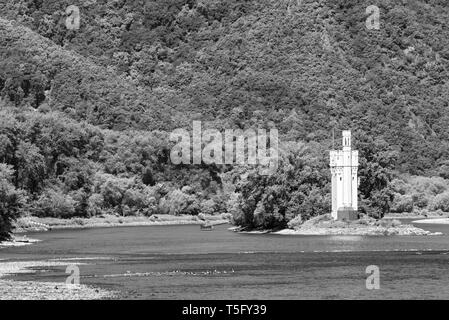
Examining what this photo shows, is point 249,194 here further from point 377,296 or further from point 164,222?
point 377,296

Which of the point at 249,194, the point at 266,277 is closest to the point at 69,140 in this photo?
the point at 249,194

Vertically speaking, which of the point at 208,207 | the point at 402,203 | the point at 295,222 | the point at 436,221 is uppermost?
the point at 295,222

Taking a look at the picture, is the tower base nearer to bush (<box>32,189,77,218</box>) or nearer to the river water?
the river water

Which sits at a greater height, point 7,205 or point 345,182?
point 345,182

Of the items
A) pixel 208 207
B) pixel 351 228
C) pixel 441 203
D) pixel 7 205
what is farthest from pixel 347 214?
pixel 208 207

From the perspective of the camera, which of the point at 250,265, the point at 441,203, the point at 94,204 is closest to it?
the point at 250,265

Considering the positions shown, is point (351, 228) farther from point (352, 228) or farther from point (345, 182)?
point (345, 182)

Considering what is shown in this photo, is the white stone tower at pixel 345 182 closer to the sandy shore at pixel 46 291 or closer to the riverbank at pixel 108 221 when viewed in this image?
the riverbank at pixel 108 221
